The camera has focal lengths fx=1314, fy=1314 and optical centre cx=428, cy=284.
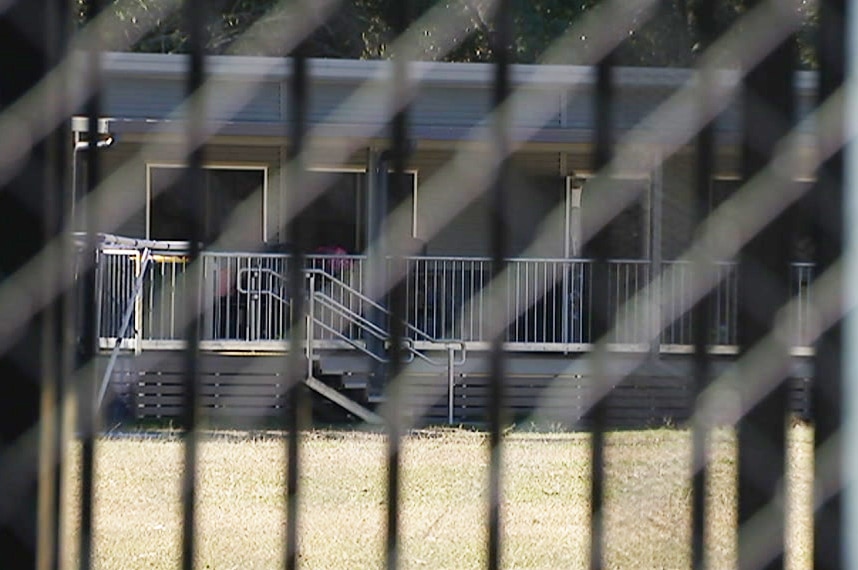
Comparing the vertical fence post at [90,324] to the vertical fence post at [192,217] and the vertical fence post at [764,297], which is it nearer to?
the vertical fence post at [192,217]

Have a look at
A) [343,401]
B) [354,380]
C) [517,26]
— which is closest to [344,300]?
[354,380]

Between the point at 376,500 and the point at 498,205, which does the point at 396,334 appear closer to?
the point at 498,205

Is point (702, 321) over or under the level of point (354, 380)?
over

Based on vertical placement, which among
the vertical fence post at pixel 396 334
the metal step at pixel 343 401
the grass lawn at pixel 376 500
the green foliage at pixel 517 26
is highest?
the green foliage at pixel 517 26

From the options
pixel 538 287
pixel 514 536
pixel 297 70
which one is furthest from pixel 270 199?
pixel 297 70

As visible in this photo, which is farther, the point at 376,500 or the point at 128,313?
the point at 128,313

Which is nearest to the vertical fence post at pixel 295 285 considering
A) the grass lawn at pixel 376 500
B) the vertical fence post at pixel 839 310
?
the grass lawn at pixel 376 500

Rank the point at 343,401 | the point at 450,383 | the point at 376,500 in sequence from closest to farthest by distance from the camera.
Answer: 1. the point at 376,500
2. the point at 450,383
3. the point at 343,401

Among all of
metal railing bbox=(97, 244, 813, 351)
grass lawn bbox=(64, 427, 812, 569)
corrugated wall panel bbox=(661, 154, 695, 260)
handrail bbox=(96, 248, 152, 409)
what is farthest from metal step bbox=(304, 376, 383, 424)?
corrugated wall panel bbox=(661, 154, 695, 260)

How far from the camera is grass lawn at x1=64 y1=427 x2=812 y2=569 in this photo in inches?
158

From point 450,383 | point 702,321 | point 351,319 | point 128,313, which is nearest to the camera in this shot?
point 702,321

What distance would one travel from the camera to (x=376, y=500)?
7590 millimetres

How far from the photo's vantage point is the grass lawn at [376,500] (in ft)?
13.1

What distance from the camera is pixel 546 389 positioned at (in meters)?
12.1
